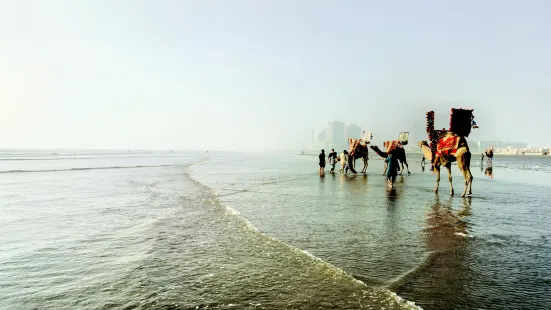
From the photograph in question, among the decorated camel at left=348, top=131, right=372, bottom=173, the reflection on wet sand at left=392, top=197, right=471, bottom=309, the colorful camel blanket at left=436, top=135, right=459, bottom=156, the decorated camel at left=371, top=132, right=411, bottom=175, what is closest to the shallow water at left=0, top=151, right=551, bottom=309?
the reflection on wet sand at left=392, top=197, right=471, bottom=309

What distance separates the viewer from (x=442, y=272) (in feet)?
16.4

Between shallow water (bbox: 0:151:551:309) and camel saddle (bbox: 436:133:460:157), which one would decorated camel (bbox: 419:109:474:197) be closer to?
camel saddle (bbox: 436:133:460:157)

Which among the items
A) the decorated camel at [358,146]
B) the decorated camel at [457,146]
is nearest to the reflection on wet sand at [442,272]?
the decorated camel at [457,146]

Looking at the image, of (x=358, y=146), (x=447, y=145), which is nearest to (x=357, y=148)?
(x=358, y=146)

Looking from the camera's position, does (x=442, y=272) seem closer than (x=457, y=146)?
Yes

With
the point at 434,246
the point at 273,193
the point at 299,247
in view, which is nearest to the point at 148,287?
the point at 299,247

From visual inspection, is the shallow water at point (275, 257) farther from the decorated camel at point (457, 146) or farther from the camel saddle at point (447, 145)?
the camel saddle at point (447, 145)

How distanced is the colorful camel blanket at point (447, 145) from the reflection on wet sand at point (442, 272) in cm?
662

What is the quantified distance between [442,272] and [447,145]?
36.1 feet

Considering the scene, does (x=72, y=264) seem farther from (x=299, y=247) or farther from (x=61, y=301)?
(x=299, y=247)

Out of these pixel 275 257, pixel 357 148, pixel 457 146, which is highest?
pixel 457 146

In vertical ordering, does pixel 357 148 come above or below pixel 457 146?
below

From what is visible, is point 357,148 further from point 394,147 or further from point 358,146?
point 394,147

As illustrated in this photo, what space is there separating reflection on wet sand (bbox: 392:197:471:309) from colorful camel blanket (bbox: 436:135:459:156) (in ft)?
21.7
